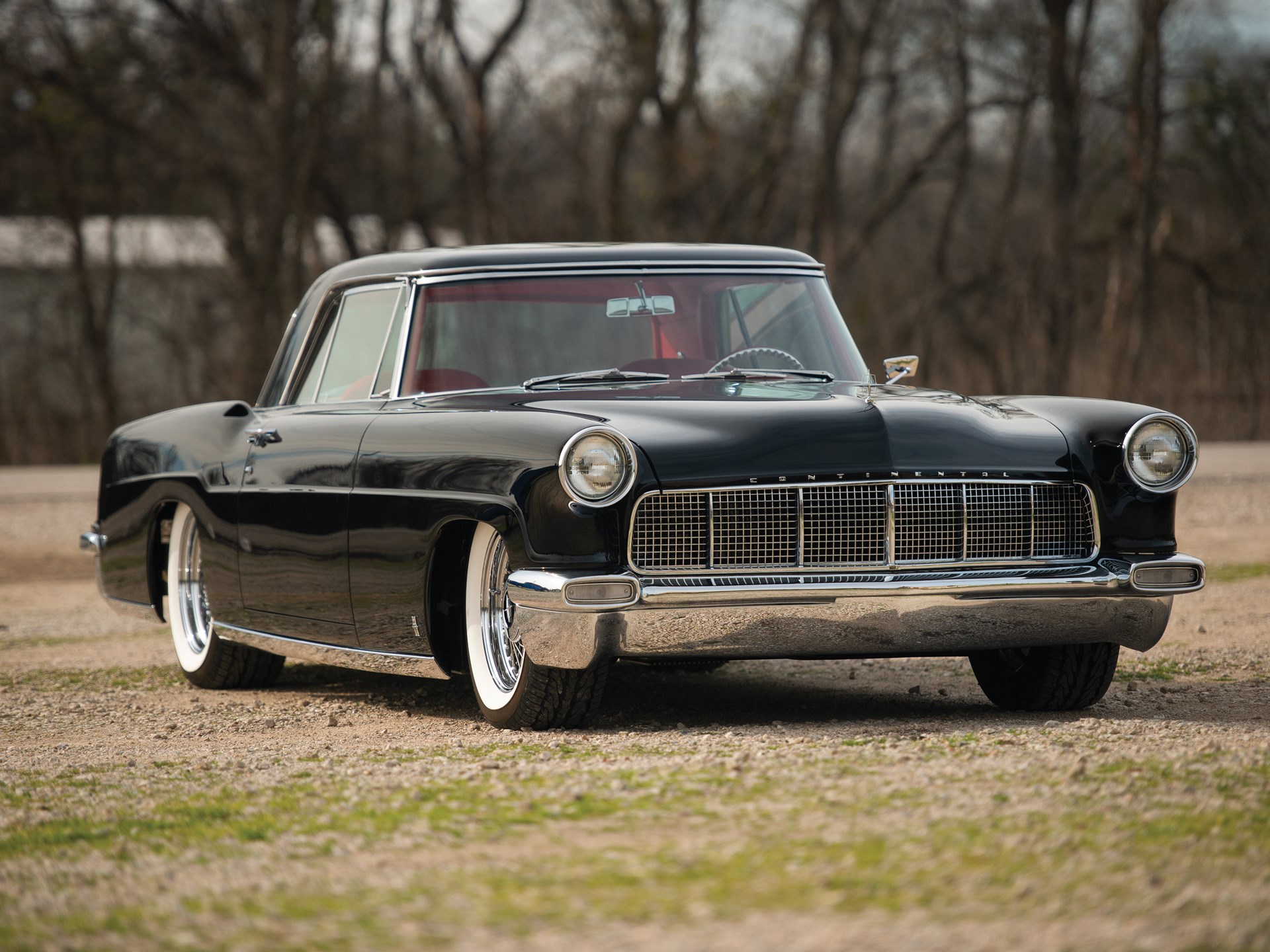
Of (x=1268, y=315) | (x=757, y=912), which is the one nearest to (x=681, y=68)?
(x=1268, y=315)

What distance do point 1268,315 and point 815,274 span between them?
2695 centimetres

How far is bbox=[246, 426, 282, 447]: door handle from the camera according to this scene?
6953mm

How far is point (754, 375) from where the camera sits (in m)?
6.47

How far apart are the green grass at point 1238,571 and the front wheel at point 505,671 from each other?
7.53 metres

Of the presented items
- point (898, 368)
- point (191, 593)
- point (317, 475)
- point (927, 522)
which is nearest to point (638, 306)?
point (898, 368)

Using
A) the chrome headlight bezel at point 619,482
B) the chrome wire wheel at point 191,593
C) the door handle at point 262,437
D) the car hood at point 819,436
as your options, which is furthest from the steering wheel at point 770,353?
the chrome wire wheel at point 191,593

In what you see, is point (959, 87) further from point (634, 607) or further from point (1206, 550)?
point (634, 607)

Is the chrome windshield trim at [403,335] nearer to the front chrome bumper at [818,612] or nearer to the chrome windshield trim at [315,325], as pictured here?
the chrome windshield trim at [315,325]

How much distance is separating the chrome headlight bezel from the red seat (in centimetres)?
133

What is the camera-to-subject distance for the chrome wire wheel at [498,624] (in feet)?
18.7

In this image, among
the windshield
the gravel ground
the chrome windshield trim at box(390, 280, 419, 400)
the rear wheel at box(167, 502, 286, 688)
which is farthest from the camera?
the rear wheel at box(167, 502, 286, 688)

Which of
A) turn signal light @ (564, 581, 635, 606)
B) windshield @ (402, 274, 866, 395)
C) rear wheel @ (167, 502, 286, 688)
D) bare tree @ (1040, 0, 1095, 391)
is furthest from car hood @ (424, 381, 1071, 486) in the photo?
bare tree @ (1040, 0, 1095, 391)

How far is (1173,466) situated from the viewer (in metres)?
5.78

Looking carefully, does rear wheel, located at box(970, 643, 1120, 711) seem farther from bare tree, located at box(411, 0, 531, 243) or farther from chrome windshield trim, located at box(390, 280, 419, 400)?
bare tree, located at box(411, 0, 531, 243)
